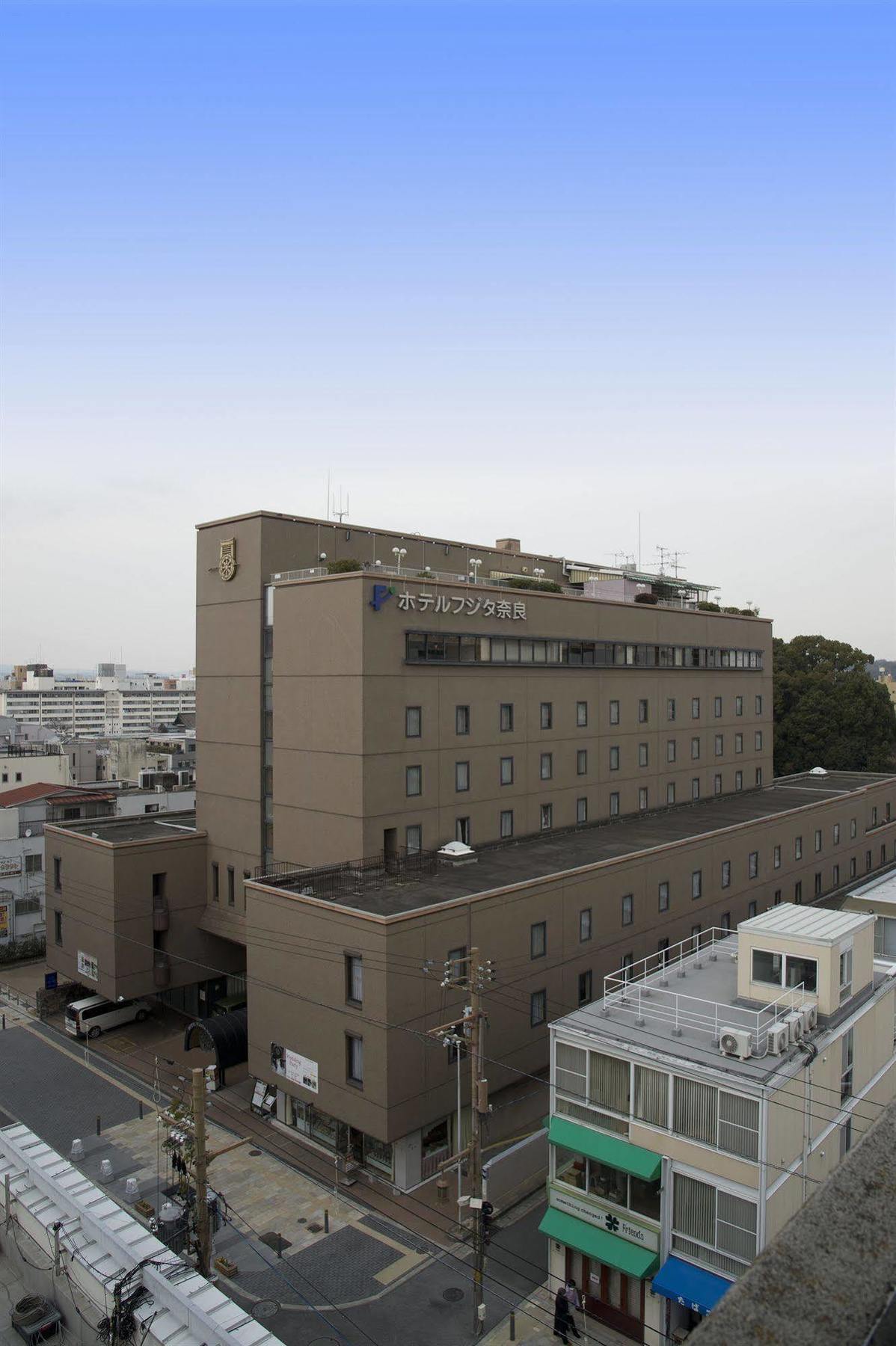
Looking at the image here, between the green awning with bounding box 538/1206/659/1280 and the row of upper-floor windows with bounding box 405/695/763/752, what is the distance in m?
18.4

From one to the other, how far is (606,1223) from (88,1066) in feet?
86.5

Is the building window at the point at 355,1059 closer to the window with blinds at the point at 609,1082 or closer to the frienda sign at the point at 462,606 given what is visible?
the window with blinds at the point at 609,1082

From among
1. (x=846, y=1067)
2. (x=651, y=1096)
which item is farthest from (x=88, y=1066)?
(x=846, y=1067)

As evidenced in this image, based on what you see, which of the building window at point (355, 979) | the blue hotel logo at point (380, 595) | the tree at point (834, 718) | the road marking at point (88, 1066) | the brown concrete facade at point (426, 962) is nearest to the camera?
the brown concrete facade at point (426, 962)

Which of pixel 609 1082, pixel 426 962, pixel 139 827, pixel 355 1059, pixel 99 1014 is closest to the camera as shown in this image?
pixel 609 1082

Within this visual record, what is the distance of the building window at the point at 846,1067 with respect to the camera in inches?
918

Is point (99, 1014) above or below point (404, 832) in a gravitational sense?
below

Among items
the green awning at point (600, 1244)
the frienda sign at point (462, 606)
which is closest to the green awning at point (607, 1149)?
the green awning at point (600, 1244)

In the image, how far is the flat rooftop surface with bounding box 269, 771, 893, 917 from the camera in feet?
103

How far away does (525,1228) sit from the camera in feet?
86.7

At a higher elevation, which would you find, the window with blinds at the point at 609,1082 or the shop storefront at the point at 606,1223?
the window with blinds at the point at 609,1082

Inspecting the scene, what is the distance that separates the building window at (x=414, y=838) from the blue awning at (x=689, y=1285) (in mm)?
18087

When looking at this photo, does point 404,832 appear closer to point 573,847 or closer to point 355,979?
point 355,979

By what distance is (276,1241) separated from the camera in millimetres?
25828
